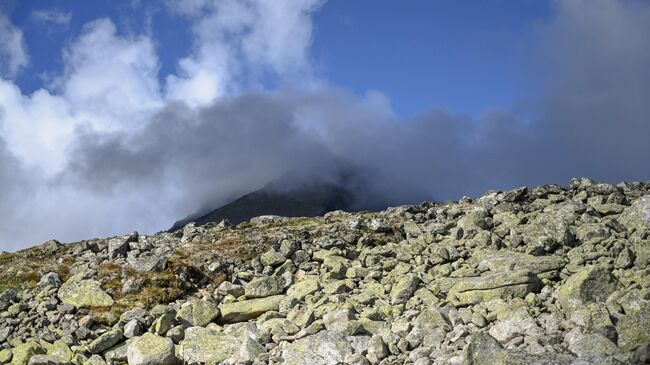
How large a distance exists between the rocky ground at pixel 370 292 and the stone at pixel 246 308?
0.07 meters

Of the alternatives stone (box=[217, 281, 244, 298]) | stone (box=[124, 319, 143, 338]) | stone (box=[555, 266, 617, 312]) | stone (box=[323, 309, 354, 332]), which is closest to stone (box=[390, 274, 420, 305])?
stone (box=[323, 309, 354, 332])

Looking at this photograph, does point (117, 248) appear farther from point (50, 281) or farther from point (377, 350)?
point (377, 350)

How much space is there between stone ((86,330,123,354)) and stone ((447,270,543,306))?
14.2m

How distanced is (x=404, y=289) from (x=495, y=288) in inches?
153

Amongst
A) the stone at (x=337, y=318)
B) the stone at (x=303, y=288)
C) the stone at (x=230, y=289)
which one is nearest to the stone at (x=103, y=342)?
the stone at (x=230, y=289)

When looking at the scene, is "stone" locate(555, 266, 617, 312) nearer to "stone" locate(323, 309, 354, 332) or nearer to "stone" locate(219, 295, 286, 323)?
"stone" locate(323, 309, 354, 332)

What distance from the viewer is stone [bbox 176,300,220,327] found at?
24.4 m

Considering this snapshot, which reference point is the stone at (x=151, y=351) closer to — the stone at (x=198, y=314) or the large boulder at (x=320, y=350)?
the stone at (x=198, y=314)

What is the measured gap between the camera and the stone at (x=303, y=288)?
84.2 feet

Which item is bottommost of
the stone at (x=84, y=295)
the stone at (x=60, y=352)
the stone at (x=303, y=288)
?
the stone at (x=60, y=352)

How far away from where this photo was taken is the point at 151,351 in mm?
21031

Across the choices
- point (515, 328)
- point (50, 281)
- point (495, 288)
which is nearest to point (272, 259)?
point (50, 281)

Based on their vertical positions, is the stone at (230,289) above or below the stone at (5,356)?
above

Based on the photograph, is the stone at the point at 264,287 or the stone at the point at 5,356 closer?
the stone at the point at 5,356
